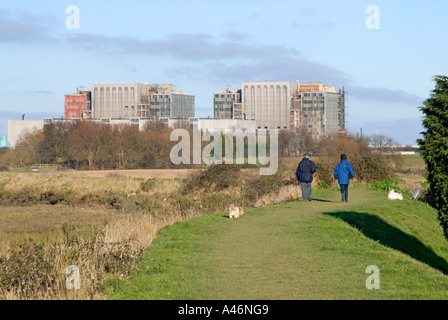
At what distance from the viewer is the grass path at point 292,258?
10789 millimetres

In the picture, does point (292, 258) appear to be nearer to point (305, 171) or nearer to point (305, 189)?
point (305, 171)

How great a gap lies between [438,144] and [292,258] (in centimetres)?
411

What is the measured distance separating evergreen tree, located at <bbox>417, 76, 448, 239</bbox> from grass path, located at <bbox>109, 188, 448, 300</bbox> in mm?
1496

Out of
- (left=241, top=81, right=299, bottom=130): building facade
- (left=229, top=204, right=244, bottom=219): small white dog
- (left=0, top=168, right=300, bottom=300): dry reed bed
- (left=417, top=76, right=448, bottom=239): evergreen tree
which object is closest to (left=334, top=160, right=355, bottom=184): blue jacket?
(left=0, top=168, right=300, bottom=300): dry reed bed

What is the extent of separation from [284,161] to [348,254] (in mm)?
28985

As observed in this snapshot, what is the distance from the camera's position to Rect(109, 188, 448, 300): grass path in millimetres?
10789

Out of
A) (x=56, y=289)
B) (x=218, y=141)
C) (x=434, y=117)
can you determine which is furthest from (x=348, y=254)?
(x=218, y=141)

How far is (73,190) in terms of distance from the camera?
5459 cm

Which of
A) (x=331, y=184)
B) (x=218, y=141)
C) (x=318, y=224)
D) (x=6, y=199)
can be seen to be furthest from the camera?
(x=218, y=141)

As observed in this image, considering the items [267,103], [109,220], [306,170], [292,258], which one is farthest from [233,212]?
[267,103]

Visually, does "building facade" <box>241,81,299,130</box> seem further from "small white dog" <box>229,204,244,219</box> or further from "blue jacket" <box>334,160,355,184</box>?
"small white dog" <box>229,204,244,219</box>

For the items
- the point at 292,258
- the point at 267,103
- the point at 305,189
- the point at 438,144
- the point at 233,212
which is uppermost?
the point at 267,103

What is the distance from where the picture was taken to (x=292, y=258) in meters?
13.7

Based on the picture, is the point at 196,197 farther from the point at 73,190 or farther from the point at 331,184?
the point at 73,190
